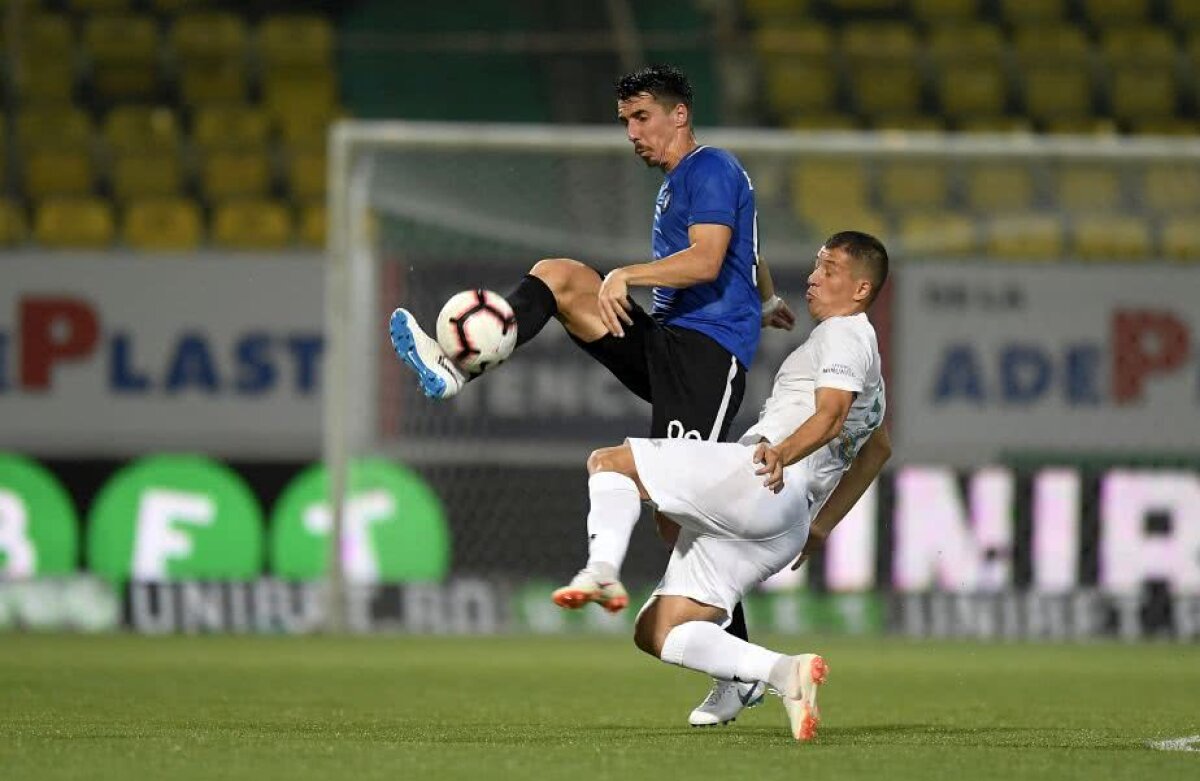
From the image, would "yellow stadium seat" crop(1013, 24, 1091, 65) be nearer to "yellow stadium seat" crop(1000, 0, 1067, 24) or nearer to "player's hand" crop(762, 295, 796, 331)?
"yellow stadium seat" crop(1000, 0, 1067, 24)

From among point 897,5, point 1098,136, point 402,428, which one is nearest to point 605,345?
point 402,428

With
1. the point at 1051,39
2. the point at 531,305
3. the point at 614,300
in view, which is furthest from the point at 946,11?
the point at 614,300

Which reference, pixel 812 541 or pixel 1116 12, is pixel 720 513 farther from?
pixel 1116 12

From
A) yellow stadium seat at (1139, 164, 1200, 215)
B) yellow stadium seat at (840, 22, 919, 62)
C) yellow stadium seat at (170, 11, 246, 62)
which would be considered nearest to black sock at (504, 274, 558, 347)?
yellow stadium seat at (1139, 164, 1200, 215)

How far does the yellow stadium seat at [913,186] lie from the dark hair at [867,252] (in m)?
6.06

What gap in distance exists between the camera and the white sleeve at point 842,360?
5598mm

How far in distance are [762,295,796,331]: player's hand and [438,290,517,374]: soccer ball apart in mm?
1054

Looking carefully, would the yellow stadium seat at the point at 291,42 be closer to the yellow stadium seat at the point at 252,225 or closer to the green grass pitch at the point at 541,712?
the yellow stadium seat at the point at 252,225

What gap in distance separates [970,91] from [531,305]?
932cm

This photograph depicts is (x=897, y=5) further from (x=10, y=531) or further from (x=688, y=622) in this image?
(x=688, y=622)

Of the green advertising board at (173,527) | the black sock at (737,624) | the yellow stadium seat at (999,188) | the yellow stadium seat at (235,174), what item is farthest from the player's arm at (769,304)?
the yellow stadium seat at (235,174)

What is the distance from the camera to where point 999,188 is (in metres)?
12.2

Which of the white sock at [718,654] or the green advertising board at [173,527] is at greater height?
the white sock at [718,654]

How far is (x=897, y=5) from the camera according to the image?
52.4 feet
